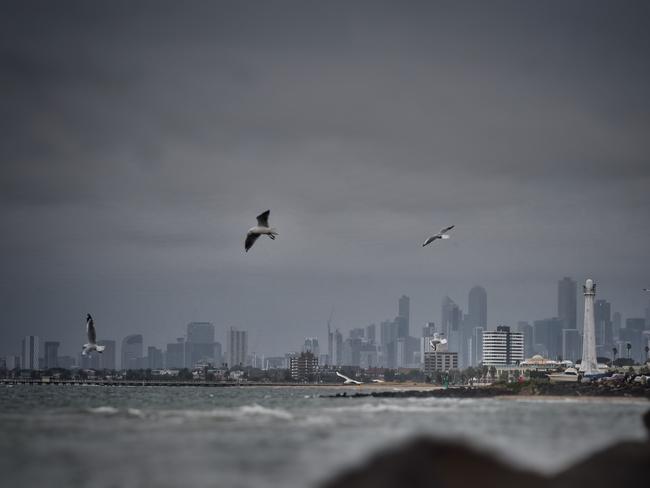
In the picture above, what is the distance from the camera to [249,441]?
162 feet

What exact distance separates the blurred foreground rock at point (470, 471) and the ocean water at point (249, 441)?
4.62 feet

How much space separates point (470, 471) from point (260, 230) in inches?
1034

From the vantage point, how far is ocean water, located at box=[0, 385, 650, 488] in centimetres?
3656

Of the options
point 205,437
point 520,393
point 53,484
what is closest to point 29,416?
point 205,437

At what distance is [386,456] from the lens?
2503cm

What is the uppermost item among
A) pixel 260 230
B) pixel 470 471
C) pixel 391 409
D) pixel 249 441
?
pixel 260 230

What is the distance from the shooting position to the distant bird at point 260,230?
166ft

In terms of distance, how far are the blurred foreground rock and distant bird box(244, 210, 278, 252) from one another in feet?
74.6

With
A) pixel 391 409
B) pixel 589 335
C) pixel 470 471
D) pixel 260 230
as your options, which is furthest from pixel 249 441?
pixel 589 335

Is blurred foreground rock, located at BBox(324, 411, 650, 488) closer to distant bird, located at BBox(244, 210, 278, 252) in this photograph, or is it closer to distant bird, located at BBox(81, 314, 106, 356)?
distant bird, located at BBox(244, 210, 278, 252)

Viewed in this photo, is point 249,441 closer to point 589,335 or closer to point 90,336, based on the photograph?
point 90,336

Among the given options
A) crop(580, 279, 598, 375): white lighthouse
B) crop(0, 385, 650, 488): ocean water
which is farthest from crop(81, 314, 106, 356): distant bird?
crop(580, 279, 598, 375): white lighthouse

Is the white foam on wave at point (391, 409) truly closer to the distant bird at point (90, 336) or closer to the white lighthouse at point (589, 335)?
the distant bird at point (90, 336)

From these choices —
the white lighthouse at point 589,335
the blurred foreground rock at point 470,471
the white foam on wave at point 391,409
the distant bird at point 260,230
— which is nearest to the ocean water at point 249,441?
the blurred foreground rock at point 470,471
